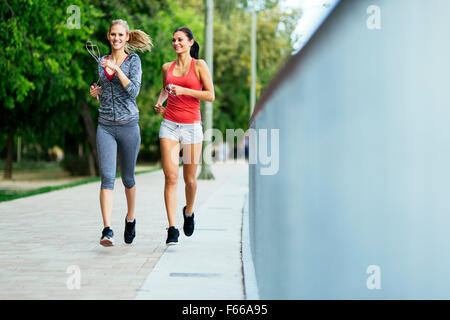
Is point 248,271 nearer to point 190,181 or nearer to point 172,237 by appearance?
point 172,237

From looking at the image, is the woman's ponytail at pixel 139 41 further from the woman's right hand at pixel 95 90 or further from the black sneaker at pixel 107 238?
the black sneaker at pixel 107 238

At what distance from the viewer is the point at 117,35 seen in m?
6.05

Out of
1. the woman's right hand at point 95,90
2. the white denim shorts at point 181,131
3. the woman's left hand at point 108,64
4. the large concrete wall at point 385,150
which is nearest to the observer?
the large concrete wall at point 385,150

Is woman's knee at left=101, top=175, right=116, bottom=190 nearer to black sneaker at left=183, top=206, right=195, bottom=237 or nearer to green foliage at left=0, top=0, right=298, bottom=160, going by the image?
black sneaker at left=183, top=206, right=195, bottom=237

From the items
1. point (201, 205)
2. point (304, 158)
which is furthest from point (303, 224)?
point (201, 205)

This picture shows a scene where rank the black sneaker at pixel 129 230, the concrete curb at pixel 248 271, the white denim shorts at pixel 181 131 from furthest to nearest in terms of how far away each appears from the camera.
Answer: the black sneaker at pixel 129 230 < the white denim shorts at pixel 181 131 < the concrete curb at pixel 248 271

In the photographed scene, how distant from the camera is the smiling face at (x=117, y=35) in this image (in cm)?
603

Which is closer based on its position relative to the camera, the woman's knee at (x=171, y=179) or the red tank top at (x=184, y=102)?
the red tank top at (x=184, y=102)

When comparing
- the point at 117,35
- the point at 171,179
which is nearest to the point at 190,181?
the point at 171,179

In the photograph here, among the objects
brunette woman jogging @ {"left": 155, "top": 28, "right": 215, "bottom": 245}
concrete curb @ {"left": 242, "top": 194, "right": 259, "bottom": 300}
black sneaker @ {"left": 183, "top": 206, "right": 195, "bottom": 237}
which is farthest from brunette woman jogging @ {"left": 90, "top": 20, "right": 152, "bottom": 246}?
concrete curb @ {"left": 242, "top": 194, "right": 259, "bottom": 300}

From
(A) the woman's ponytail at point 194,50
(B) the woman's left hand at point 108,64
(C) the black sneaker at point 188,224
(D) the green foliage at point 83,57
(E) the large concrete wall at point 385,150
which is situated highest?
(D) the green foliage at point 83,57

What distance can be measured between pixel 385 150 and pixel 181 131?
13.9ft

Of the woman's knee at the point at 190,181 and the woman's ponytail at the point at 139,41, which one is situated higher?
the woman's ponytail at the point at 139,41

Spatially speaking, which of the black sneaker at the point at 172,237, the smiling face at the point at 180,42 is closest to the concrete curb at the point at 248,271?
the black sneaker at the point at 172,237
